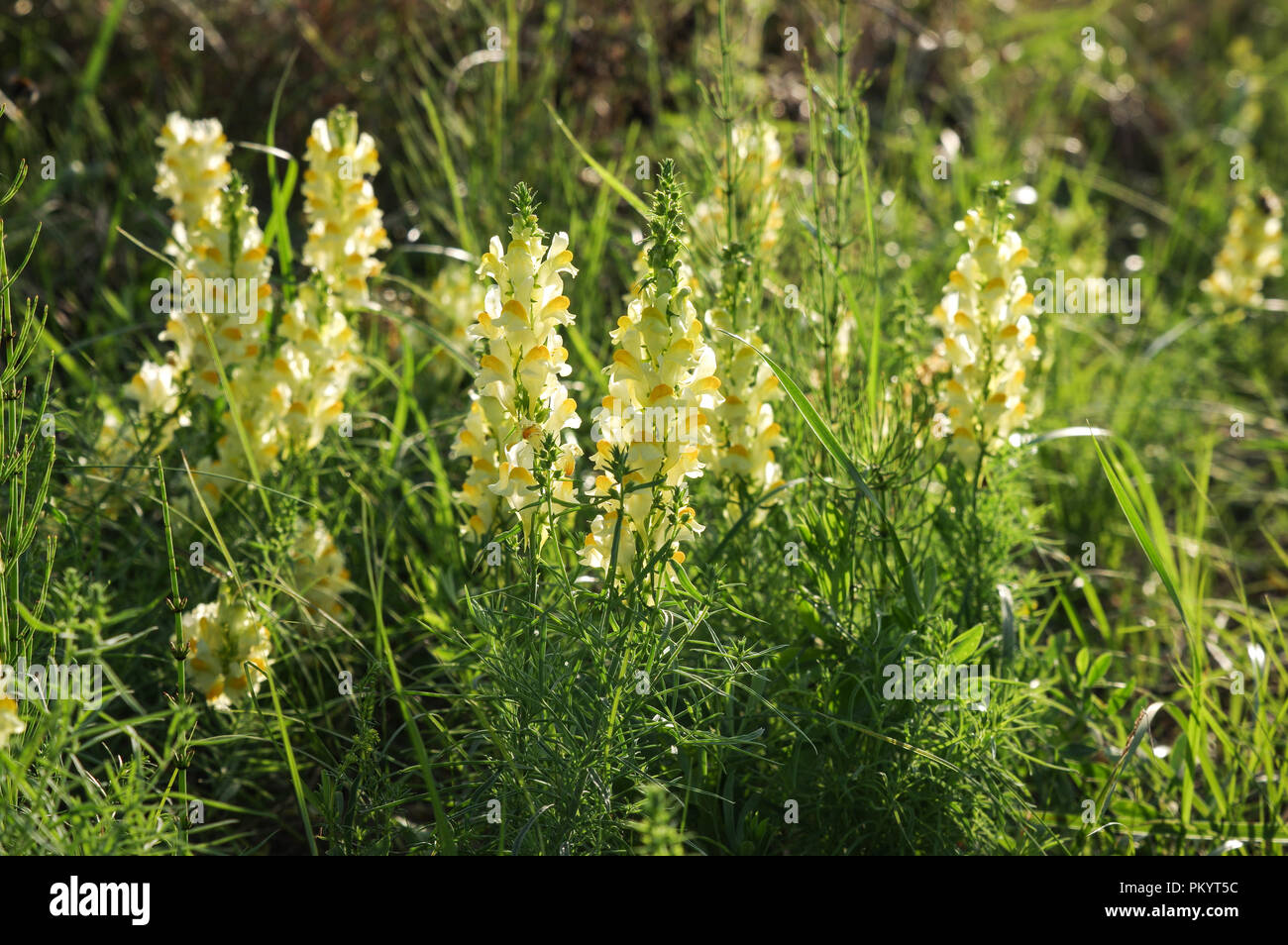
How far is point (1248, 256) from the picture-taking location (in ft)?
14.0

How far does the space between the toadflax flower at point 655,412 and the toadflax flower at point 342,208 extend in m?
→ 1.10

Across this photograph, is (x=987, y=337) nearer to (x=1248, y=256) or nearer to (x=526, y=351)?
(x=526, y=351)

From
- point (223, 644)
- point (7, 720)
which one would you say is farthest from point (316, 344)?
point (7, 720)

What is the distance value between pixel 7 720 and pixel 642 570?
101cm

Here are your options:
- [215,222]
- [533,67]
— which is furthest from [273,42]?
[215,222]

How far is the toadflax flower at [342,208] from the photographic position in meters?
2.69

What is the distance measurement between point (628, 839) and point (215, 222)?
172 cm

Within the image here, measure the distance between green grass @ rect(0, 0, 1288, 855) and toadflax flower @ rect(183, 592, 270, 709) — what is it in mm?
53

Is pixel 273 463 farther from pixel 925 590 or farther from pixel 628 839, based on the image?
pixel 925 590

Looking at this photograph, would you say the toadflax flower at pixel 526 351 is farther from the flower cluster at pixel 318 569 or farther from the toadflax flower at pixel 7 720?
the toadflax flower at pixel 7 720

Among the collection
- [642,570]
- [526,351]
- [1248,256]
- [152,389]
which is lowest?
[642,570]

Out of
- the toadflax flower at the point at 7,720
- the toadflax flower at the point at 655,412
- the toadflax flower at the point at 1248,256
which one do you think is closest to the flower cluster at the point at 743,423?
the toadflax flower at the point at 655,412

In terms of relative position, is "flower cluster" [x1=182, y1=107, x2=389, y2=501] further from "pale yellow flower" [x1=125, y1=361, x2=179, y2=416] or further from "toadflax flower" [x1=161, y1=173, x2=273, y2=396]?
"pale yellow flower" [x1=125, y1=361, x2=179, y2=416]
